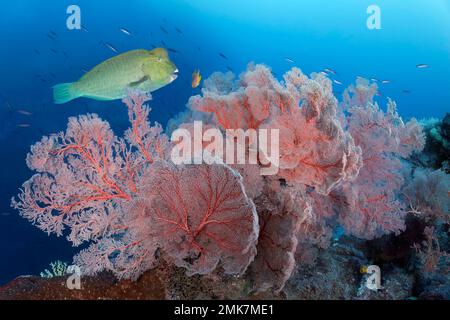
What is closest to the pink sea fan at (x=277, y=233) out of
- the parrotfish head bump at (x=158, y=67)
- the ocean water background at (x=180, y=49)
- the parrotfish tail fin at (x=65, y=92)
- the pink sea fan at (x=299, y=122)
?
the pink sea fan at (x=299, y=122)

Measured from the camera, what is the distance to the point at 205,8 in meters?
46.7

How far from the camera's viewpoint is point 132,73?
4301mm

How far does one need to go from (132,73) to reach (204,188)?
2.51m

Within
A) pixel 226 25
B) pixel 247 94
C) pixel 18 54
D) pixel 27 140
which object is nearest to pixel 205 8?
pixel 226 25

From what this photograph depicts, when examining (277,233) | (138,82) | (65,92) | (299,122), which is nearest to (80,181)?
(138,82)

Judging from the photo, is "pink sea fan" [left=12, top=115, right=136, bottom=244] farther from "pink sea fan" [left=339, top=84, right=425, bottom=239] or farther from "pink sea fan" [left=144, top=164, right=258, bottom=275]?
"pink sea fan" [left=339, top=84, right=425, bottom=239]

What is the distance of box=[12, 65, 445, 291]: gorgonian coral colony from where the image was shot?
107 inches

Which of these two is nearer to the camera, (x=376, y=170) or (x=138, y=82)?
(x=376, y=170)

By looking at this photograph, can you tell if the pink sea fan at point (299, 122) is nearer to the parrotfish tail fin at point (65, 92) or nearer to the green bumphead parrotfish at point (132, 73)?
the green bumphead parrotfish at point (132, 73)

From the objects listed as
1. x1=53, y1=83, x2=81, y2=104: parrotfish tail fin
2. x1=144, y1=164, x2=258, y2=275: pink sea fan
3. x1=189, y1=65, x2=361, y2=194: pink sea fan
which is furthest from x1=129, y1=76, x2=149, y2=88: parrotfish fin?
x1=144, y1=164, x2=258, y2=275: pink sea fan

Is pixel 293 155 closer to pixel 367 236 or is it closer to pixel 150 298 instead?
pixel 367 236

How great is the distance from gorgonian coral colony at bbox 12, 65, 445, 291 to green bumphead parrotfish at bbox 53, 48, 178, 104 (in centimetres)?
129

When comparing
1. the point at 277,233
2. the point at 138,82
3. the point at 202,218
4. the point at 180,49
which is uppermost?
the point at 180,49

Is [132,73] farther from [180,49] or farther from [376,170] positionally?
[180,49]
